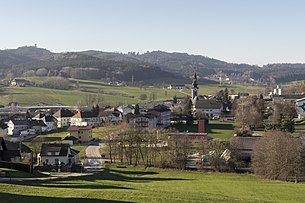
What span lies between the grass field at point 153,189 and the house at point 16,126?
3304cm

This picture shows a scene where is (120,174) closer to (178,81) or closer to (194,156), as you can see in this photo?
(194,156)

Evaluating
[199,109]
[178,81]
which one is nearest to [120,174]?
[199,109]

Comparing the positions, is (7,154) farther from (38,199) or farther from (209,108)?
(209,108)

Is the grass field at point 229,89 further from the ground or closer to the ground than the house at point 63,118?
further from the ground

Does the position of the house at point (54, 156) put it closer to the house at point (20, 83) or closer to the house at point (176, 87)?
the house at point (20, 83)

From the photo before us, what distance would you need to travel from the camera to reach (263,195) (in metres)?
24.7

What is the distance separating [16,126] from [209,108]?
120ft

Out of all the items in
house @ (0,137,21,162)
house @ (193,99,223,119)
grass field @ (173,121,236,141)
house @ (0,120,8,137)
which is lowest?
house @ (0,120,8,137)

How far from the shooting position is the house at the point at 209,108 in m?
82.5

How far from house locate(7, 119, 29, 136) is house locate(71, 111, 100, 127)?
9522 mm

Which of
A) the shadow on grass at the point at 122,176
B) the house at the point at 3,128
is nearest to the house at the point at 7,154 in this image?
the shadow on grass at the point at 122,176

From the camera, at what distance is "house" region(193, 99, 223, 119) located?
82.5 meters

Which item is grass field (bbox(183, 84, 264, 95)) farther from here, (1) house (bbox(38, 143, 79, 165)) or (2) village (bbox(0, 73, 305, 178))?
(1) house (bbox(38, 143, 79, 165))

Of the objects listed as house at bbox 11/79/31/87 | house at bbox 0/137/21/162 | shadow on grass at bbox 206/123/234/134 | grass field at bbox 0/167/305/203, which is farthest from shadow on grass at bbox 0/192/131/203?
house at bbox 11/79/31/87
